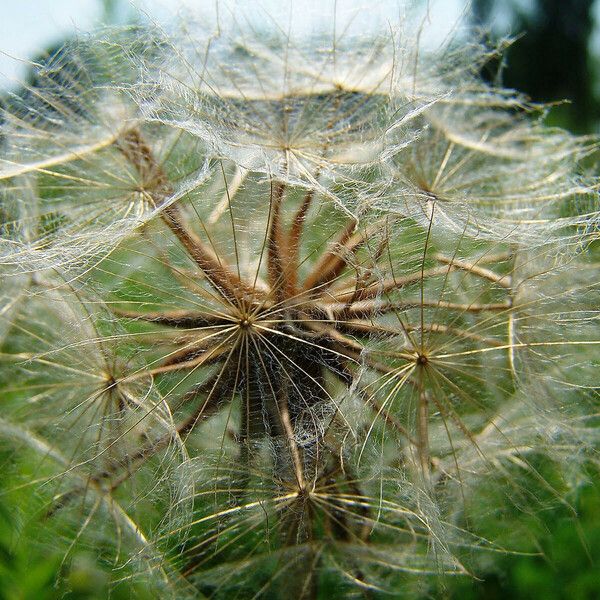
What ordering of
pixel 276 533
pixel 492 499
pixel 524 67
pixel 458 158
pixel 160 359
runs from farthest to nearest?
1. pixel 524 67
2. pixel 458 158
3. pixel 492 499
4. pixel 276 533
5. pixel 160 359

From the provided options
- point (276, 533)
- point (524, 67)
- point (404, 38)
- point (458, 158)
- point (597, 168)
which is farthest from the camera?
point (524, 67)

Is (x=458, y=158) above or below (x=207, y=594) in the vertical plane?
above

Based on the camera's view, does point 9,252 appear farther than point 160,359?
Yes

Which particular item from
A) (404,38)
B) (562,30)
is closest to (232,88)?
(404,38)

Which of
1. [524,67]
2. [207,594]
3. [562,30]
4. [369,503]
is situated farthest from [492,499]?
[562,30]

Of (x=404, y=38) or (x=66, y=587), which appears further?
(x=404, y=38)

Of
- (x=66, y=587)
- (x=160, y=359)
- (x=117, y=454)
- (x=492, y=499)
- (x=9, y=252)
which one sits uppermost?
(x=9, y=252)

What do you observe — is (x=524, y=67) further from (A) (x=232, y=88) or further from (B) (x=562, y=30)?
(A) (x=232, y=88)

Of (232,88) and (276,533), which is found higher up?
(232,88)

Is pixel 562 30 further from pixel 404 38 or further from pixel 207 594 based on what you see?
pixel 207 594
